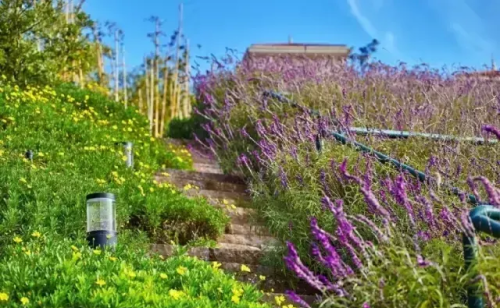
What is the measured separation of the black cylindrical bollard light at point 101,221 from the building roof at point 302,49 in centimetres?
1153

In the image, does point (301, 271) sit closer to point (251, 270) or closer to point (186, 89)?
point (251, 270)

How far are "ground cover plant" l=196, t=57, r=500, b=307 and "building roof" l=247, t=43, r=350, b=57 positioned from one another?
5.97 m

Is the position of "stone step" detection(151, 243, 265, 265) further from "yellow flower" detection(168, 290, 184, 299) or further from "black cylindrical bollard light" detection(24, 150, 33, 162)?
"yellow flower" detection(168, 290, 184, 299)

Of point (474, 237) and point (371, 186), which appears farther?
point (371, 186)

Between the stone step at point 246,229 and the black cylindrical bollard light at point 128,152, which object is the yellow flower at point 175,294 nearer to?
the stone step at point 246,229

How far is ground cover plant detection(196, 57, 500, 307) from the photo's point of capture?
2.49 m

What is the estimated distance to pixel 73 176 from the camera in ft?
18.5

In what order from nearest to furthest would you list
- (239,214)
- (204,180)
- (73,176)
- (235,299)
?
(235,299) < (73,176) < (239,214) < (204,180)

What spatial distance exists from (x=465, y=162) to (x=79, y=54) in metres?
6.46

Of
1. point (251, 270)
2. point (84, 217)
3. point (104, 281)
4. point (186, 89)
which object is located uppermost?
point (186, 89)

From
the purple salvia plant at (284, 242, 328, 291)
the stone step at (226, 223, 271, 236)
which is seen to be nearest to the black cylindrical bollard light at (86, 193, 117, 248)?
the stone step at (226, 223, 271, 236)

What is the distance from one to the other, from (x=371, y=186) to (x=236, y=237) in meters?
1.99

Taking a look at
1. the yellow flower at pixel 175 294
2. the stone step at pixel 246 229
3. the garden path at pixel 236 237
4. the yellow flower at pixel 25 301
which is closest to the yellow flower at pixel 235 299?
the yellow flower at pixel 175 294

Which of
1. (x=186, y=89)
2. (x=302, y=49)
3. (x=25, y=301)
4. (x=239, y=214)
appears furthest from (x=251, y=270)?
(x=302, y=49)
